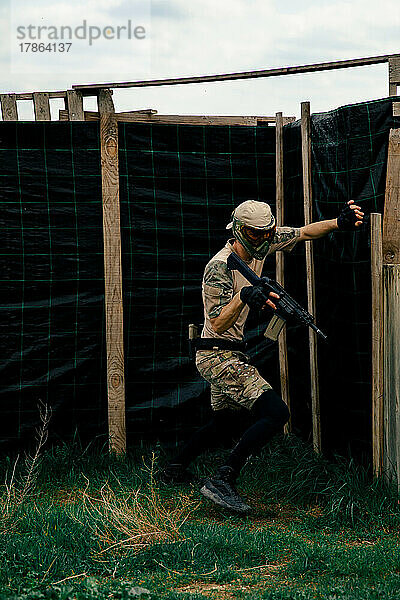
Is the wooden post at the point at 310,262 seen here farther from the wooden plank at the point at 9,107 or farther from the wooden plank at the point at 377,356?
the wooden plank at the point at 9,107

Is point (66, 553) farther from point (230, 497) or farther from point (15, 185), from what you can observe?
point (15, 185)

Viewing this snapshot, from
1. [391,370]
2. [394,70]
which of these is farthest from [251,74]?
[391,370]

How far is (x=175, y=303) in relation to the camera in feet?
23.4

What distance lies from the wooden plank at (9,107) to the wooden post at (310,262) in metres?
2.34

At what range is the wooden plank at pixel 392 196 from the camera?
557 centimetres

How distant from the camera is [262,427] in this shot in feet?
18.9

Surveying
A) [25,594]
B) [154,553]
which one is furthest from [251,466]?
[25,594]

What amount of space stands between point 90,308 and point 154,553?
2.58 m

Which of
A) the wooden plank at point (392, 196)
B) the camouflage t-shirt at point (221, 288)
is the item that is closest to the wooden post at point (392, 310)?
the wooden plank at point (392, 196)

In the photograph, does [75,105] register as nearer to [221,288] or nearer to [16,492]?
[221,288]

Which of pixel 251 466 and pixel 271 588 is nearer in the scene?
pixel 271 588

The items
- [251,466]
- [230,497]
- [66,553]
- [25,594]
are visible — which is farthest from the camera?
[251,466]

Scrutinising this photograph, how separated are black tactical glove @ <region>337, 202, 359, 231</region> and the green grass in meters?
1.56

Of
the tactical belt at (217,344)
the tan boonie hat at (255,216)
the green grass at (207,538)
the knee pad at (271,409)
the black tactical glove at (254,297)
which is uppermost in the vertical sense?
the tan boonie hat at (255,216)
